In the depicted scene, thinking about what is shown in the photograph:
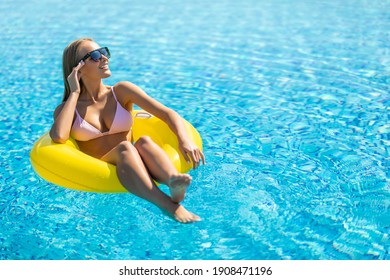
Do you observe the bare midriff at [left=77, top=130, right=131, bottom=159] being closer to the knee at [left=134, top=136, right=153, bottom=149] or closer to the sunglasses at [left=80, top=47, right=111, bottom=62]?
the knee at [left=134, top=136, right=153, bottom=149]

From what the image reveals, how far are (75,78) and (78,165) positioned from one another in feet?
2.05

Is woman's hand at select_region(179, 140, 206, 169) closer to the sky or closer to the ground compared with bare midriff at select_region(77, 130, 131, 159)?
closer to the sky

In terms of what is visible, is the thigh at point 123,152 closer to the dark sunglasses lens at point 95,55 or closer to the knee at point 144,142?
the knee at point 144,142

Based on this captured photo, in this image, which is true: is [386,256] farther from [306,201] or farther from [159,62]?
[159,62]

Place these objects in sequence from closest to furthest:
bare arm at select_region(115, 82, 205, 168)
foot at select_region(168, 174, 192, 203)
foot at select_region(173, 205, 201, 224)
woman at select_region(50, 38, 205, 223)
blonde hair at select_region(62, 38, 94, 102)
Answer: foot at select_region(168, 174, 192, 203), foot at select_region(173, 205, 201, 224), woman at select_region(50, 38, 205, 223), bare arm at select_region(115, 82, 205, 168), blonde hair at select_region(62, 38, 94, 102)

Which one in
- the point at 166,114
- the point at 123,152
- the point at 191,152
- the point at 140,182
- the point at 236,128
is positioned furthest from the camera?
the point at 236,128

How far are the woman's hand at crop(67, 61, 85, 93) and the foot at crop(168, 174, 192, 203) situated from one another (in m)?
1.14

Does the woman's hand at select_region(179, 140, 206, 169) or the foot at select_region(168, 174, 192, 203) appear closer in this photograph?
the foot at select_region(168, 174, 192, 203)

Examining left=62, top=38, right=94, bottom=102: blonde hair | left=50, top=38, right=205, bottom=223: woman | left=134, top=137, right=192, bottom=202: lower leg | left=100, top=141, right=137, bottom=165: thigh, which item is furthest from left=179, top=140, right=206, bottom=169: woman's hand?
left=62, top=38, right=94, bottom=102: blonde hair

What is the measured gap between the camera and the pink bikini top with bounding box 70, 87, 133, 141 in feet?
13.9

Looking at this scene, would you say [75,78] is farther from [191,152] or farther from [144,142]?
[191,152]

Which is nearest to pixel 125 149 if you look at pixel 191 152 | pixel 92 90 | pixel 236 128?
pixel 191 152

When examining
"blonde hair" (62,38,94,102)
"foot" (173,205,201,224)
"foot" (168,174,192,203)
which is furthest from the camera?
"blonde hair" (62,38,94,102)

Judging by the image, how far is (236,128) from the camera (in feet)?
17.7
